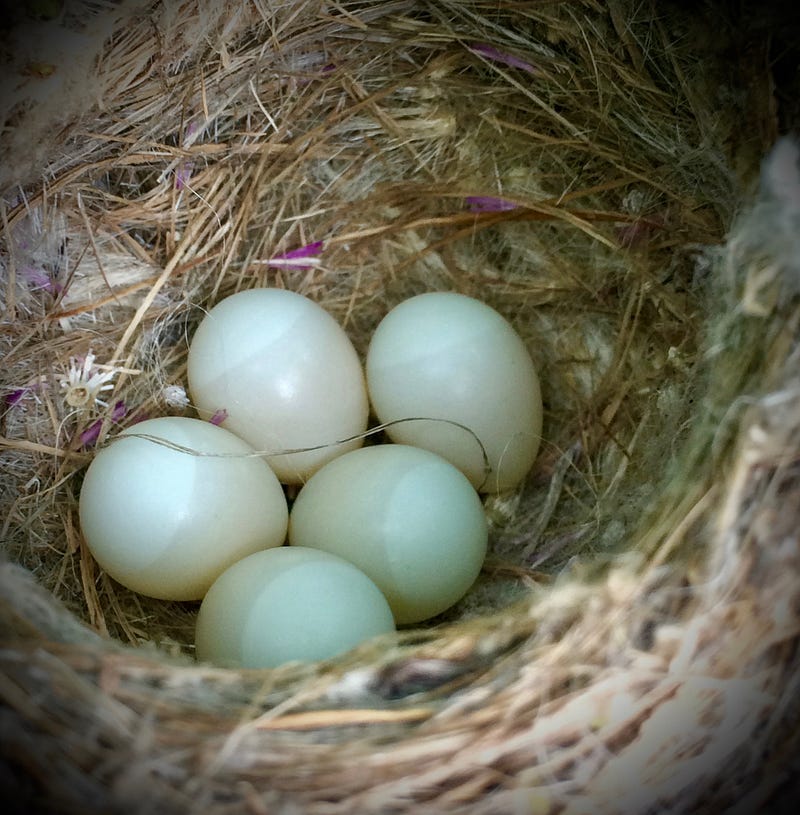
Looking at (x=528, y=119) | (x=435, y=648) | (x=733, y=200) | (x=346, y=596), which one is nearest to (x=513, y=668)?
(x=435, y=648)

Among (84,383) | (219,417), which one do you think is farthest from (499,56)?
(84,383)

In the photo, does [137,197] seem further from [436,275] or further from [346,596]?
[346,596]

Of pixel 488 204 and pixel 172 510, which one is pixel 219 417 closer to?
pixel 172 510

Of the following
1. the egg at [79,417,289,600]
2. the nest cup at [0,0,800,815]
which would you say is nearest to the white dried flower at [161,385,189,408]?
the nest cup at [0,0,800,815]

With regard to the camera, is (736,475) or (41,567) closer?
(736,475)

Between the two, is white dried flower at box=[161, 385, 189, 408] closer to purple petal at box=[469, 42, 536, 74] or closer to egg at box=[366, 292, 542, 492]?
egg at box=[366, 292, 542, 492]

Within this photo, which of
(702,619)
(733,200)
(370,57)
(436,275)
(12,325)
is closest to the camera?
(702,619)

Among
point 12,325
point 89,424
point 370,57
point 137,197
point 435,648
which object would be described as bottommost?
point 435,648

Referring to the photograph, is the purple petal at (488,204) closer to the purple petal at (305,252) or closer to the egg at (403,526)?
the purple petal at (305,252)
